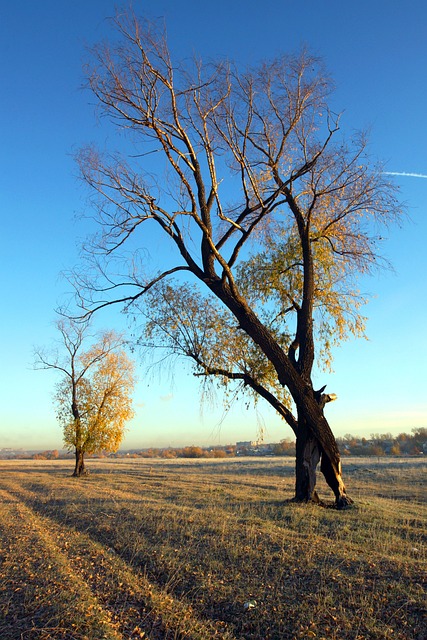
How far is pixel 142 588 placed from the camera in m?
6.59


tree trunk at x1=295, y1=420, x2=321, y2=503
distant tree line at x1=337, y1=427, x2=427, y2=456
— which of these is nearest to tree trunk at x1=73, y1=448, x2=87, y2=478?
tree trunk at x1=295, y1=420, x2=321, y2=503

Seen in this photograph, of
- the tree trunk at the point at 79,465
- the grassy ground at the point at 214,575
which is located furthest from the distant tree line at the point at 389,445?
the grassy ground at the point at 214,575

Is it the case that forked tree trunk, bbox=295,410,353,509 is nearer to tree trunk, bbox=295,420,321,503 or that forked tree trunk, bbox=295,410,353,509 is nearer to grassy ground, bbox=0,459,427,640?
Answer: tree trunk, bbox=295,420,321,503

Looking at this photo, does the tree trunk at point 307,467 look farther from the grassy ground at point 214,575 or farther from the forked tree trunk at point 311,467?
the grassy ground at point 214,575

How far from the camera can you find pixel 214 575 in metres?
7.04

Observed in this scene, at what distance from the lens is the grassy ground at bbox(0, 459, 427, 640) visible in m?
5.44

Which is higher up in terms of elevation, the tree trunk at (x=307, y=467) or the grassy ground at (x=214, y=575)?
the tree trunk at (x=307, y=467)

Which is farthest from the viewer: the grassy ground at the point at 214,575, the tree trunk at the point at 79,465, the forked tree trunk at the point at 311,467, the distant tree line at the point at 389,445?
the distant tree line at the point at 389,445

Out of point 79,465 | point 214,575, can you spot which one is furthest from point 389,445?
point 214,575

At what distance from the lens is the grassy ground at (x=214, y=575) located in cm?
544

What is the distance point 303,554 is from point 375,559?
3.73 ft

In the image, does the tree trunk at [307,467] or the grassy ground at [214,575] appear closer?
the grassy ground at [214,575]

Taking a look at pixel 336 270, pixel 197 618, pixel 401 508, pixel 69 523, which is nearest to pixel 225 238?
pixel 336 270

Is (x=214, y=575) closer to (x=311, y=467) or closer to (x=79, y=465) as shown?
(x=311, y=467)
